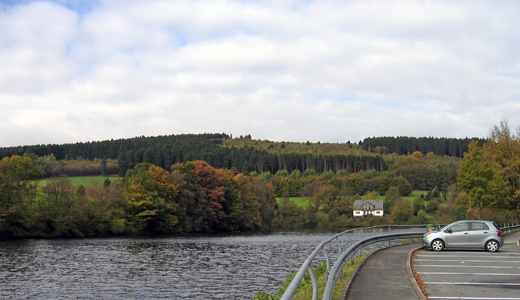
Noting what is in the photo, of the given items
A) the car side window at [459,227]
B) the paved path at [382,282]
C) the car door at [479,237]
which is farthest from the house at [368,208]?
the paved path at [382,282]

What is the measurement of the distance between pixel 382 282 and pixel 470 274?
172 inches

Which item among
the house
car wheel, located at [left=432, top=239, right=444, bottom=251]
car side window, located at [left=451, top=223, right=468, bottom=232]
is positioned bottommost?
the house

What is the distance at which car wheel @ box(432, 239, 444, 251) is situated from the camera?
23641 millimetres

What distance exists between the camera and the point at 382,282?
535 inches

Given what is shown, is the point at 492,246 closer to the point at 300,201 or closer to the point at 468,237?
the point at 468,237

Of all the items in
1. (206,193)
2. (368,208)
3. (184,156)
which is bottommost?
(368,208)

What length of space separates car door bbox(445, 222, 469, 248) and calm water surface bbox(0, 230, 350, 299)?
933 cm

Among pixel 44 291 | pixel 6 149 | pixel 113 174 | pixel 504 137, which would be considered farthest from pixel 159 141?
pixel 44 291

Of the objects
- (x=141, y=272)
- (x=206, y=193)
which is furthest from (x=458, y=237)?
(x=206, y=193)

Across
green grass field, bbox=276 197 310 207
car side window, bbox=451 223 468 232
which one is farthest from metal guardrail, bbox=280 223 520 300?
green grass field, bbox=276 197 310 207

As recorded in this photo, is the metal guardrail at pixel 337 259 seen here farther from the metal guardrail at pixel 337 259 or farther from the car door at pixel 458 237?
the car door at pixel 458 237

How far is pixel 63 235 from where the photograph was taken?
63.6 metres

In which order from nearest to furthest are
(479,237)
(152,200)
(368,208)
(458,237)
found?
1. (479,237)
2. (458,237)
3. (152,200)
4. (368,208)

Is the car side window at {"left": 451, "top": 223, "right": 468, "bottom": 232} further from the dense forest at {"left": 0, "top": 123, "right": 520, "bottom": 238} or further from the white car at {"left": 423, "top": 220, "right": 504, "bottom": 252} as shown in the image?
the dense forest at {"left": 0, "top": 123, "right": 520, "bottom": 238}
